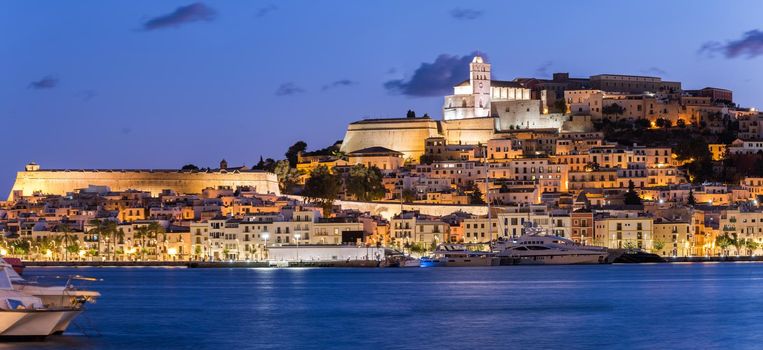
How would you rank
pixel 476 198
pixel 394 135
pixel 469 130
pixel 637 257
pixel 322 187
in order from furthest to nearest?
pixel 394 135 < pixel 469 130 < pixel 322 187 < pixel 476 198 < pixel 637 257

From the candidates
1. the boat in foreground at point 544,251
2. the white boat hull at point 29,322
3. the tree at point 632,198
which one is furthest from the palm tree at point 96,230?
the white boat hull at point 29,322

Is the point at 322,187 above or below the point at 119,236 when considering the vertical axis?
above

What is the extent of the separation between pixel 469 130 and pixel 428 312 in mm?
60286

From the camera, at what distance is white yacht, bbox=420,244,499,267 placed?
71500mm

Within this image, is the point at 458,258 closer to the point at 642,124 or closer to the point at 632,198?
the point at 632,198

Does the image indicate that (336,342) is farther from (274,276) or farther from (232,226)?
(232,226)

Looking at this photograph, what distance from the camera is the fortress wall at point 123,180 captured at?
9600 cm

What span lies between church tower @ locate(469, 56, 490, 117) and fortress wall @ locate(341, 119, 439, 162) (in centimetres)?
314

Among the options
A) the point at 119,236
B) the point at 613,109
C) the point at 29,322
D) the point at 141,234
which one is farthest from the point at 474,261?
the point at 29,322

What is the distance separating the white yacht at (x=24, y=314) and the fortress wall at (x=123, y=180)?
69.0 metres

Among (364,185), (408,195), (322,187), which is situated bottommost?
(408,195)

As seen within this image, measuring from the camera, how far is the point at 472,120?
323 feet

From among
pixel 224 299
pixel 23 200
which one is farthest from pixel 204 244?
pixel 224 299

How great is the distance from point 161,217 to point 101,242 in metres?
4.74
